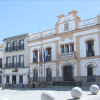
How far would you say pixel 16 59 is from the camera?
38656mm

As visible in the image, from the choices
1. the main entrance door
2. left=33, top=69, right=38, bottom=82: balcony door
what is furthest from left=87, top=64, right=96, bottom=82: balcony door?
left=33, top=69, right=38, bottom=82: balcony door

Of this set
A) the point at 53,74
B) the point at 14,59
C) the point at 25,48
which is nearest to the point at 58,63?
the point at 53,74

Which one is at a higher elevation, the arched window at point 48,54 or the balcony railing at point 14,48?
the balcony railing at point 14,48

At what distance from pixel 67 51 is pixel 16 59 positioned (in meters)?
12.6

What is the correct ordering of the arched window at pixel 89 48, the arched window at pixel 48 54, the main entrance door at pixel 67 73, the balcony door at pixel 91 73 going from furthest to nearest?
the arched window at pixel 48 54 < the main entrance door at pixel 67 73 < the arched window at pixel 89 48 < the balcony door at pixel 91 73

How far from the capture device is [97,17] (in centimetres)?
2723

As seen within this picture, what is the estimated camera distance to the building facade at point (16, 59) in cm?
3684

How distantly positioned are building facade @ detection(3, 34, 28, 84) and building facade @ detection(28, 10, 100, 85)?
150 cm

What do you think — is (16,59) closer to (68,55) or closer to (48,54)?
(48,54)

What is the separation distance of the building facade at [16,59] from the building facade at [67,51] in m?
1.50

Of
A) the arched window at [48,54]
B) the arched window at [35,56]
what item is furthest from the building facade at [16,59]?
the arched window at [48,54]

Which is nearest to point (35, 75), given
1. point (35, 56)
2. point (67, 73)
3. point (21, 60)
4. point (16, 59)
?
point (35, 56)

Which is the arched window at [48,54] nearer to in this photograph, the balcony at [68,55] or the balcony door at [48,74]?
the balcony door at [48,74]

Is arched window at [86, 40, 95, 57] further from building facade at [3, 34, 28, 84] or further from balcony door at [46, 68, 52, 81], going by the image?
building facade at [3, 34, 28, 84]
